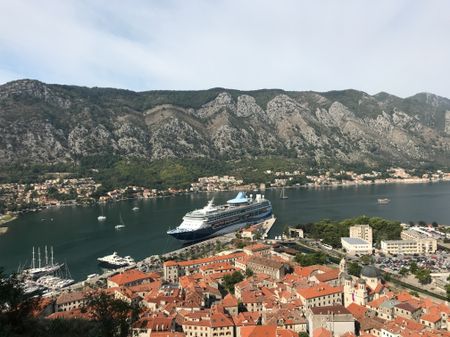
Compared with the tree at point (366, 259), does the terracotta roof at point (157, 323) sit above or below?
above

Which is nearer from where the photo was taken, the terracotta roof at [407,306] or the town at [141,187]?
the terracotta roof at [407,306]

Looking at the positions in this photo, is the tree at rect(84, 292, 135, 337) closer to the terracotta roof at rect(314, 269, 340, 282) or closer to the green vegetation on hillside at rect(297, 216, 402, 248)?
the terracotta roof at rect(314, 269, 340, 282)

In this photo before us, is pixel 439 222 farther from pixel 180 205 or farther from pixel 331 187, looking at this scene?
pixel 331 187

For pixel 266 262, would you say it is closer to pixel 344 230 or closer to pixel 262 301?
pixel 262 301

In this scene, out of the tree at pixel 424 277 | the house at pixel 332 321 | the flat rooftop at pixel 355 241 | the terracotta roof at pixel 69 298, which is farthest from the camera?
the flat rooftop at pixel 355 241

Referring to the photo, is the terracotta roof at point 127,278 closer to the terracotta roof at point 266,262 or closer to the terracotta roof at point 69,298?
the terracotta roof at point 69,298

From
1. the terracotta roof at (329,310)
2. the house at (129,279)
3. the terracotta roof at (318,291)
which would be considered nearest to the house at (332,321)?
the terracotta roof at (329,310)

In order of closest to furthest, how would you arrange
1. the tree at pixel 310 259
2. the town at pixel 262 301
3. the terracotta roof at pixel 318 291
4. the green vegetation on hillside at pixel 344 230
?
the town at pixel 262 301
the terracotta roof at pixel 318 291
the tree at pixel 310 259
the green vegetation on hillside at pixel 344 230
